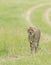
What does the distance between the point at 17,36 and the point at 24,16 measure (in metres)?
15.6

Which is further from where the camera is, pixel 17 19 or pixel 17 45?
pixel 17 19

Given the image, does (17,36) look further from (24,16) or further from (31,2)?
(31,2)

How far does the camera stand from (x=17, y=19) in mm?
41938

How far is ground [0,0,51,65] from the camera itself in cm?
1381

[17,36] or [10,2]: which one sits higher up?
[10,2]

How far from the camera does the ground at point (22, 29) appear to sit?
13.8 m

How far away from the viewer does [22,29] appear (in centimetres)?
3475

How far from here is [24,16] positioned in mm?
44406

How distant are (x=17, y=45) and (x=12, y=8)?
2602 cm

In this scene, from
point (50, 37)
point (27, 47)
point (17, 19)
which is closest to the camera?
point (27, 47)

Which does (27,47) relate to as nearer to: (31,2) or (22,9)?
(22,9)

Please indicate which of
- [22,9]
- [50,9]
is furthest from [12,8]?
[50,9]

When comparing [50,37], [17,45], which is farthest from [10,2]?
[17,45]

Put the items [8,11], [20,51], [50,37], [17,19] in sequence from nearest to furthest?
[20,51] < [50,37] < [17,19] < [8,11]
